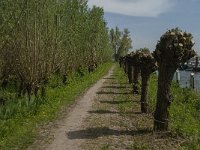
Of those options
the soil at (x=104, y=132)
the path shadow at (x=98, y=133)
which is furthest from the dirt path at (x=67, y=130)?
the path shadow at (x=98, y=133)

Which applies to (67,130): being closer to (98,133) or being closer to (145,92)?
(98,133)

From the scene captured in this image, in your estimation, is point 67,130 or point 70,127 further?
point 70,127

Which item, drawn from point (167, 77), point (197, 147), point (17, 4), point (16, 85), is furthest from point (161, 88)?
point (16, 85)

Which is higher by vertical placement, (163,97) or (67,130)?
(163,97)

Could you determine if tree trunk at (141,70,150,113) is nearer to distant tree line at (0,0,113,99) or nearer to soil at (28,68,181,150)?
soil at (28,68,181,150)

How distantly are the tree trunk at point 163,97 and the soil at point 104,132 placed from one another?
397 mm

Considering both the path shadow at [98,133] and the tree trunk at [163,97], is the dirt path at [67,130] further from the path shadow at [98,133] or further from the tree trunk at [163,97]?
→ the tree trunk at [163,97]

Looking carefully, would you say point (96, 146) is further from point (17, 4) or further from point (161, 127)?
point (17, 4)

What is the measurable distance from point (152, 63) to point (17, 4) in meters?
7.25

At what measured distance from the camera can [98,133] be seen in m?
15.3

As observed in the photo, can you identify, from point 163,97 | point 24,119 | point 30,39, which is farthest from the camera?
point 30,39

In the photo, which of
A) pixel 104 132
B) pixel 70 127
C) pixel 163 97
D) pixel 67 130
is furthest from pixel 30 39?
pixel 163 97

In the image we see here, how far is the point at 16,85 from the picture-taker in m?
35.5

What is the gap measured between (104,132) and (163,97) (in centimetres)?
225
